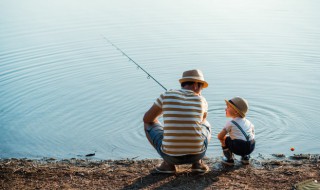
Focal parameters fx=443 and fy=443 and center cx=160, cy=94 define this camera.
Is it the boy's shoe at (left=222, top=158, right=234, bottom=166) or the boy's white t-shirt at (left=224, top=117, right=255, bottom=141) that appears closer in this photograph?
the boy's white t-shirt at (left=224, top=117, right=255, bottom=141)

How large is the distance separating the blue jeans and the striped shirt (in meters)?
0.07

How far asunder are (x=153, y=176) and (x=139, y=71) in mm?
5399

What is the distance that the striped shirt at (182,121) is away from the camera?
14.8 feet

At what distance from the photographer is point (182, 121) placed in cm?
450

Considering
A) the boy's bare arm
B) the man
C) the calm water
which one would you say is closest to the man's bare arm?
the man

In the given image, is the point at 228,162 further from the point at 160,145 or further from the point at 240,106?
the point at 160,145

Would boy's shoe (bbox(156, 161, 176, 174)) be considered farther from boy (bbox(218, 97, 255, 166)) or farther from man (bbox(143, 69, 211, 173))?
boy (bbox(218, 97, 255, 166))

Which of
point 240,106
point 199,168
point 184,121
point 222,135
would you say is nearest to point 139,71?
point 222,135

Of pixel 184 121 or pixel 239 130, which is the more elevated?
pixel 184 121

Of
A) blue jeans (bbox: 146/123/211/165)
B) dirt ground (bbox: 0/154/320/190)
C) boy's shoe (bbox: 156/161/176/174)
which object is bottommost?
dirt ground (bbox: 0/154/320/190)

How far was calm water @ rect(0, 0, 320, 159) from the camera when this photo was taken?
697 cm

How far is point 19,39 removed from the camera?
Result: 43.8ft

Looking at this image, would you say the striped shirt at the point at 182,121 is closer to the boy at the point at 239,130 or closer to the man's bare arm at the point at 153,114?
the man's bare arm at the point at 153,114

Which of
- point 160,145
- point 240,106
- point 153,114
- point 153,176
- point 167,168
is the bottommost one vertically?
point 153,176
